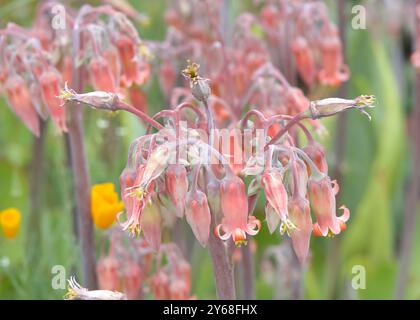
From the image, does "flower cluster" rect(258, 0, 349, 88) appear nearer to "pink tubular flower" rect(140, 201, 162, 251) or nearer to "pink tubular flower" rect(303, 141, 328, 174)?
"pink tubular flower" rect(303, 141, 328, 174)

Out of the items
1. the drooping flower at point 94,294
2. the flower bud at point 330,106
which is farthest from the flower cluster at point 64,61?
the flower bud at point 330,106

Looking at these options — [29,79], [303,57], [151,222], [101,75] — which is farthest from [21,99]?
[303,57]

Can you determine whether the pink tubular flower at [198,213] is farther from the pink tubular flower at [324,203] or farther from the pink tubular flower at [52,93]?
the pink tubular flower at [52,93]

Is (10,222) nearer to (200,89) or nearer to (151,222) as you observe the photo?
(151,222)

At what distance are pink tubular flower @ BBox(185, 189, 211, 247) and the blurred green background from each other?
0.94 m

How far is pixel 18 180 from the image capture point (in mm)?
2973

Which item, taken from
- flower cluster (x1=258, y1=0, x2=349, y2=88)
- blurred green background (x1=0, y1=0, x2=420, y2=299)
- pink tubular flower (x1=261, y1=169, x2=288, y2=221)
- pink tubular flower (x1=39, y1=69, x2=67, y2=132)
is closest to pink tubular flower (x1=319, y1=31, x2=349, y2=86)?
flower cluster (x1=258, y1=0, x2=349, y2=88)

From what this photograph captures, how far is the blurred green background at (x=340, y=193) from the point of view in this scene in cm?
254

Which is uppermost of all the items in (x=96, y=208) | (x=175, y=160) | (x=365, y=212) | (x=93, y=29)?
(x=93, y=29)

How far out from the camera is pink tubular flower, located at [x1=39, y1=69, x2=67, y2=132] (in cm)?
179
